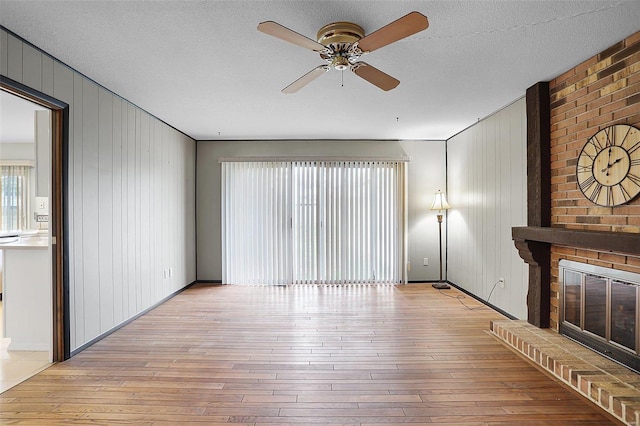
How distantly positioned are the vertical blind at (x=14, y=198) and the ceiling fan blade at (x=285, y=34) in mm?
6907

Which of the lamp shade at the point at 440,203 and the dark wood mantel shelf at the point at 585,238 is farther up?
the lamp shade at the point at 440,203

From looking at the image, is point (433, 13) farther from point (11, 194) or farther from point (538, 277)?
point (11, 194)

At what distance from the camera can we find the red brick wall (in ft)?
8.23

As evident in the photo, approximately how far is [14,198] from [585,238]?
28.5 feet

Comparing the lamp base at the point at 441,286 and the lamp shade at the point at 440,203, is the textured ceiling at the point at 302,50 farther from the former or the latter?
the lamp base at the point at 441,286

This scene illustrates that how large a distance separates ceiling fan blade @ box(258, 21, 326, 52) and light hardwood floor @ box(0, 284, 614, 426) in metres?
2.29

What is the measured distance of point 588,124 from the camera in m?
2.91

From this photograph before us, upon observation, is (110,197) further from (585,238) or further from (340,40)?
(585,238)

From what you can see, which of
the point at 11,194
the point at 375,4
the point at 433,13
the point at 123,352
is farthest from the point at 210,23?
the point at 11,194

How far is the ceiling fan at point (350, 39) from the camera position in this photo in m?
1.87

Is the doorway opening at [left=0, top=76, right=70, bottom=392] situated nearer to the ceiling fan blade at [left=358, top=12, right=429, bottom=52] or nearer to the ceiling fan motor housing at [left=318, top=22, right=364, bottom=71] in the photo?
the ceiling fan motor housing at [left=318, top=22, right=364, bottom=71]

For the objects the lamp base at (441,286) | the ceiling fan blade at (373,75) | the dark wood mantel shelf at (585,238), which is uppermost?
the ceiling fan blade at (373,75)

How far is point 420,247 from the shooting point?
6047mm

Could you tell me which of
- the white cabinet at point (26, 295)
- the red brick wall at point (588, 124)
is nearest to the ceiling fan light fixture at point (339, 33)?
the red brick wall at point (588, 124)
